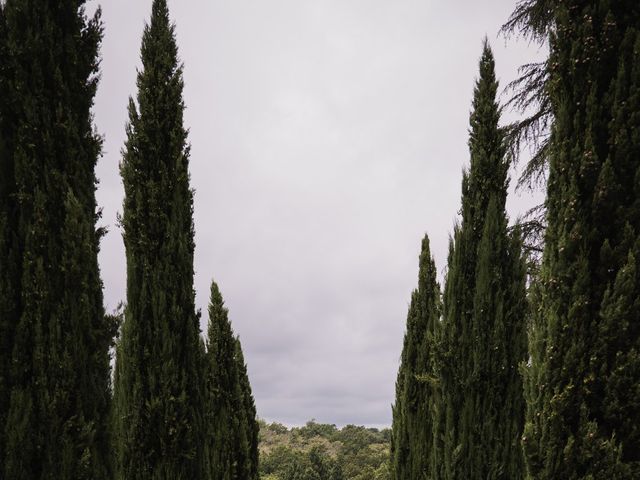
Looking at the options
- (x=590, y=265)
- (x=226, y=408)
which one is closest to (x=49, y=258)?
(x=590, y=265)

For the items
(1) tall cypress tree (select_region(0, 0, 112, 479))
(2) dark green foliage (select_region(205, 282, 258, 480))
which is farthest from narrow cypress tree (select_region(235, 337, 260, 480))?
(1) tall cypress tree (select_region(0, 0, 112, 479))

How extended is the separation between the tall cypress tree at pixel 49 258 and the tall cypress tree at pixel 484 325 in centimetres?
513

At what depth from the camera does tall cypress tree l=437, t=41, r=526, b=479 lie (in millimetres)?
7852

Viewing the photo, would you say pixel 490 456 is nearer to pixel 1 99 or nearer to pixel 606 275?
pixel 606 275

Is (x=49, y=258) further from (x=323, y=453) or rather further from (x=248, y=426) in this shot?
(x=323, y=453)

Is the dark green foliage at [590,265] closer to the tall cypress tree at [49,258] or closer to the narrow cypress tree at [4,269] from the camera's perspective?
the tall cypress tree at [49,258]

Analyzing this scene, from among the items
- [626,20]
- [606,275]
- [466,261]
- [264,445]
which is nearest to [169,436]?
[466,261]

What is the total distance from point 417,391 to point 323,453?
42.7 feet

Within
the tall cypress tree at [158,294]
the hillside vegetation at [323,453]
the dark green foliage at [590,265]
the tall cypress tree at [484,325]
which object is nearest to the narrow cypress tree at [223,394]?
the tall cypress tree at [158,294]

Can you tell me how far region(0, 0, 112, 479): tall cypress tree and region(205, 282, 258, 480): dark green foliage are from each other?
17.7 ft

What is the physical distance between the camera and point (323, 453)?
2381 cm

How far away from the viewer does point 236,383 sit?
36.5 feet

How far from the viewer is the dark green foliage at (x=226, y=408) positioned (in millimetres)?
10469

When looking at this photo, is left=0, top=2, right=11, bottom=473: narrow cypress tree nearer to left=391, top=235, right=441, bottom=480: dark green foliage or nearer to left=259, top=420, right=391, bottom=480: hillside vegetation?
left=391, top=235, right=441, bottom=480: dark green foliage
